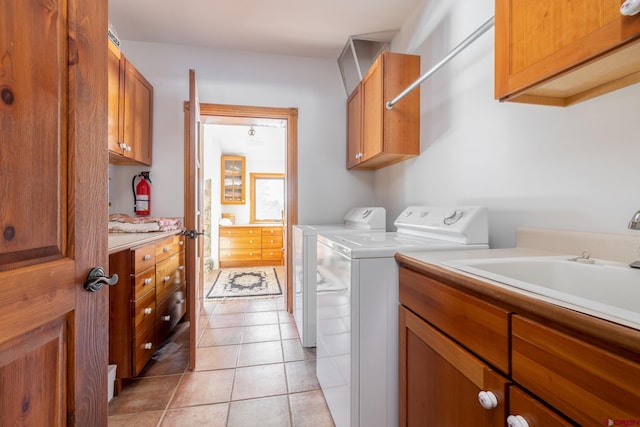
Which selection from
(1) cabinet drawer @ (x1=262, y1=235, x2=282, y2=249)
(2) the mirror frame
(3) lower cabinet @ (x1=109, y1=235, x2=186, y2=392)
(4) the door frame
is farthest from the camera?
(2) the mirror frame

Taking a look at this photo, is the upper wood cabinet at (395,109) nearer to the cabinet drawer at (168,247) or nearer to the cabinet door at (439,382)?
the cabinet door at (439,382)

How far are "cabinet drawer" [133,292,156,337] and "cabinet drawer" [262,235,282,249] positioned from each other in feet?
9.66

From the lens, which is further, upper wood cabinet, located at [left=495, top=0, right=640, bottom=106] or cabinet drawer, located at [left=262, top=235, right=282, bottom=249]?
cabinet drawer, located at [left=262, top=235, right=282, bottom=249]

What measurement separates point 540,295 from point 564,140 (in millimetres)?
846

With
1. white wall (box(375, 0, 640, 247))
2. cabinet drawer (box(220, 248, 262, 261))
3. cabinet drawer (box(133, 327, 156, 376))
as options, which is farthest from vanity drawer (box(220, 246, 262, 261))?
white wall (box(375, 0, 640, 247))

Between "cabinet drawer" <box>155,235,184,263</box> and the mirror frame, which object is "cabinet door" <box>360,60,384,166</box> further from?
the mirror frame

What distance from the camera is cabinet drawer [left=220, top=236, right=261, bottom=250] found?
4773 mm

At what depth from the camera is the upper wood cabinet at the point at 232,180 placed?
16.9ft

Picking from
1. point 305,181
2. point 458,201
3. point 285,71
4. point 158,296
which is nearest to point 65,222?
point 158,296

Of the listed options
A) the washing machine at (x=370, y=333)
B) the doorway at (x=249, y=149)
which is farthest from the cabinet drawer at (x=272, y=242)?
the washing machine at (x=370, y=333)

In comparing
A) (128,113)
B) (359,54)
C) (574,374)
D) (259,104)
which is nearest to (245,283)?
(259,104)

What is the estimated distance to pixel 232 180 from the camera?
5.22m

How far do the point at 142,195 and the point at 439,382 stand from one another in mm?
2652

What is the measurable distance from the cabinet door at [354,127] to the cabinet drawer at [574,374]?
2090mm
